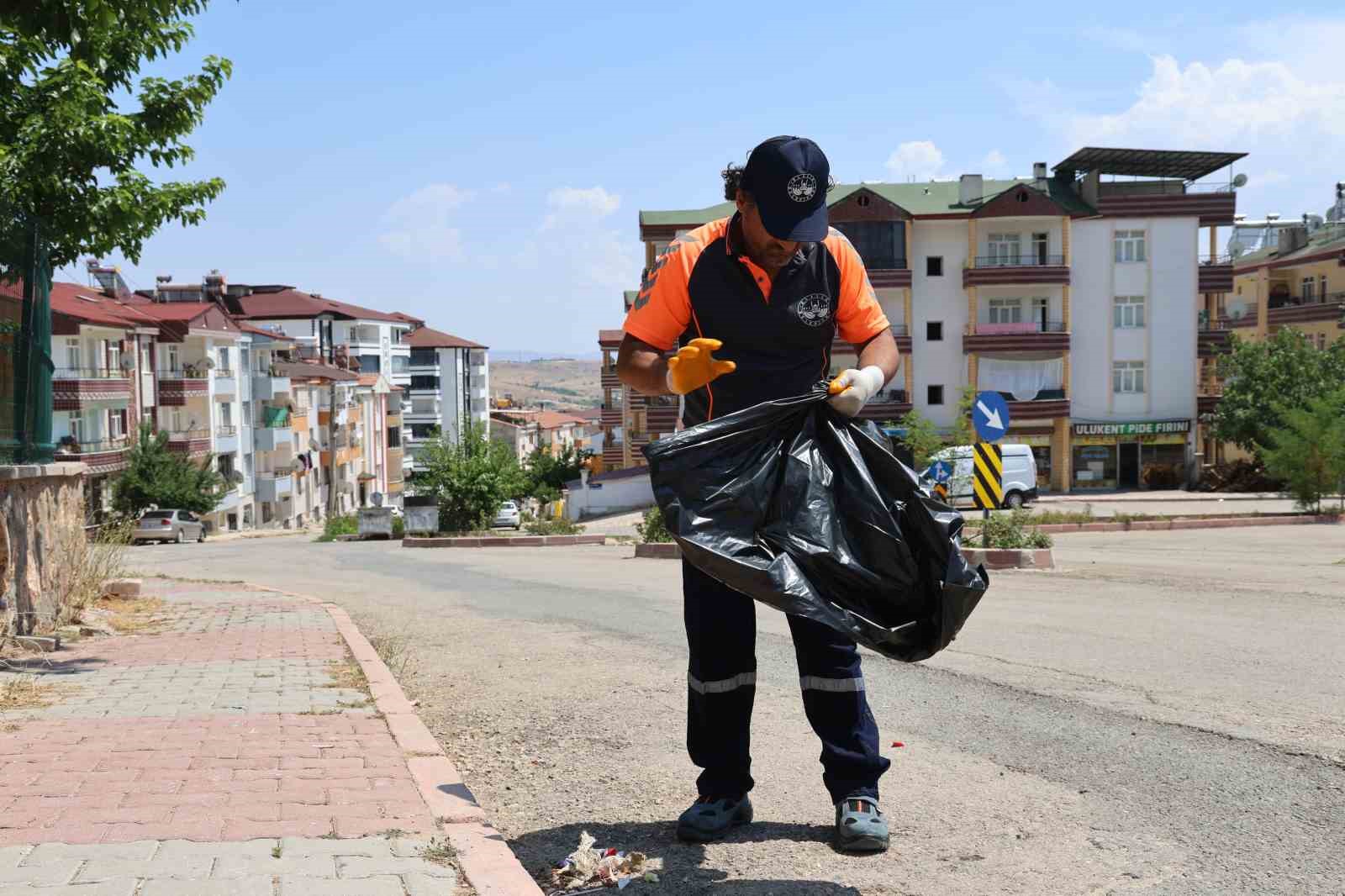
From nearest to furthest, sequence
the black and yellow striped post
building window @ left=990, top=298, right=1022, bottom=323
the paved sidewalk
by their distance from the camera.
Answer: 1. the paved sidewalk
2. the black and yellow striped post
3. building window @ left=990, top=298, right=1022, bottom=323

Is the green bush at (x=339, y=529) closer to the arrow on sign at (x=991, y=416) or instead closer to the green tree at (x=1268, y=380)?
the green tree at (x=1268, y=380)

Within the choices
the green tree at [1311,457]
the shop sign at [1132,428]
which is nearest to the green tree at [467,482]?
the green tree at [1311,457]

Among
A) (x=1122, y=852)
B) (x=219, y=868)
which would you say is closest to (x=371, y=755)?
(x=219, y=868)

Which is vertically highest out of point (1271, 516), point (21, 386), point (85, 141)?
point (85, 141)

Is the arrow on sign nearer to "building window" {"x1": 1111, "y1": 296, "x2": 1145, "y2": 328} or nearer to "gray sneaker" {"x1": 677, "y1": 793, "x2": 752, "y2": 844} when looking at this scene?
"gray sneaker" {"x1": 677, "y1": 793, "x2": 752, "y2": 844}

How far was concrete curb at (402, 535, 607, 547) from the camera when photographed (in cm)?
2931

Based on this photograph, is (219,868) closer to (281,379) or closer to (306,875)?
(306,875)

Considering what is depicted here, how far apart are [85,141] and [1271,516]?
80.7 ft

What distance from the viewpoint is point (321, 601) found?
13.0 metres

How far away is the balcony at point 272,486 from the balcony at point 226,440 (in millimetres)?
3579

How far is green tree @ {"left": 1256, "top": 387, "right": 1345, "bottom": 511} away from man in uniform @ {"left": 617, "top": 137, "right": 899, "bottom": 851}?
1013 inches

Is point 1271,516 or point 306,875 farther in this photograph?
point 1271,516

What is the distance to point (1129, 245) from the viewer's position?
52750 millimetres

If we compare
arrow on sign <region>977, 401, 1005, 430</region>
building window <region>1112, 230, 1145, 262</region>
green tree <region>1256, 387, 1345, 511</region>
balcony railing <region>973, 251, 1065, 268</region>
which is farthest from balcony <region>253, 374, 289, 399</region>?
arrow on sign <region>977, 401, 1005, 430</region>
